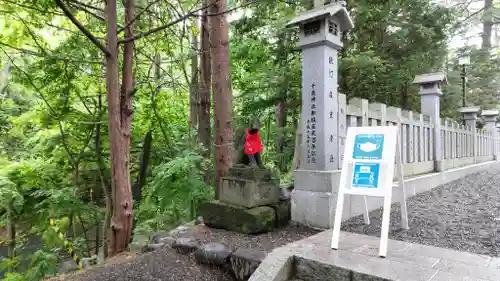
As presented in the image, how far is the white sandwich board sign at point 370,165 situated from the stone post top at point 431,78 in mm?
5437

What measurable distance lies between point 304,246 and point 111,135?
10.2 feet

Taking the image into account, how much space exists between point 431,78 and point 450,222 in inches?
197

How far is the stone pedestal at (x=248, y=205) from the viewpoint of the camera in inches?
167

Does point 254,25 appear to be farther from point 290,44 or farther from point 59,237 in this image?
point 59,237

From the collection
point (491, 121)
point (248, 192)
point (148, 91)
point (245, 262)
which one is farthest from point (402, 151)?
point (491, 121)

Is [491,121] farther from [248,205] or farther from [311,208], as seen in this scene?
[248,205]

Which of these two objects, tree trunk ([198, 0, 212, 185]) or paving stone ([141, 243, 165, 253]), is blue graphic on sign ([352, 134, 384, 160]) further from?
tree trunk ([198, 0, 212, 185])

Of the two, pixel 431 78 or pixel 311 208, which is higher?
pixel 431 78

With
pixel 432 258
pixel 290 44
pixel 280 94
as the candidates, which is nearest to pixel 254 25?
pixel 290 44

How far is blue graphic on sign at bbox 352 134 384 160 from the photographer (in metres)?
3.58

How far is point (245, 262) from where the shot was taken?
3.31m

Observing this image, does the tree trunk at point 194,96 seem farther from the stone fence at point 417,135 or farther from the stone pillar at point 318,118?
the stone fence at point 417,135

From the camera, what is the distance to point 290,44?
827 centimetres

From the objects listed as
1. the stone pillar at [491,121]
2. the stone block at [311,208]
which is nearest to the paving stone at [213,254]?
the stone block at [311,208]
